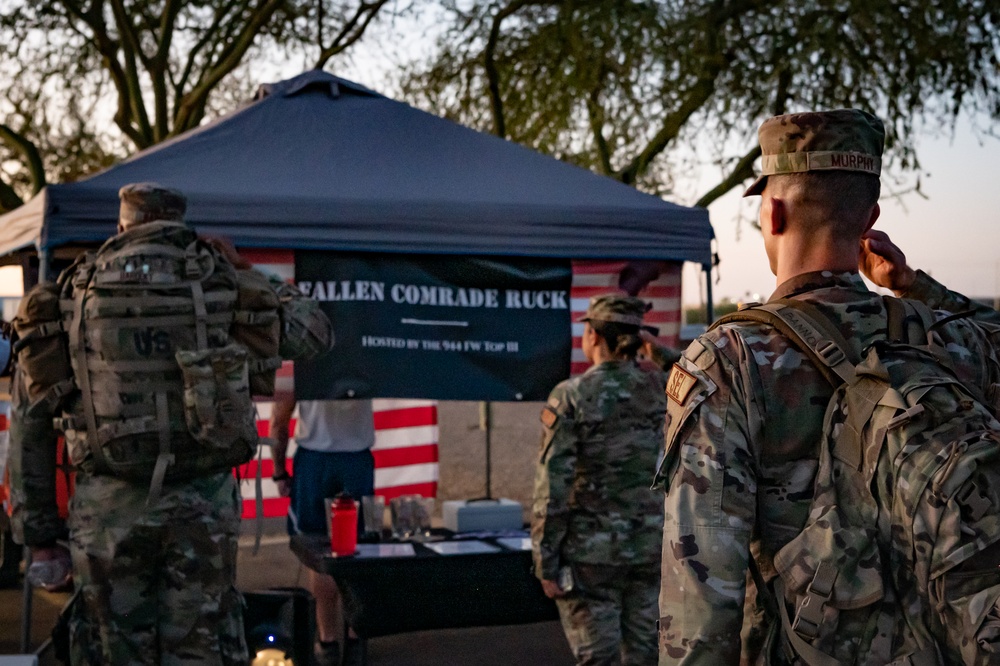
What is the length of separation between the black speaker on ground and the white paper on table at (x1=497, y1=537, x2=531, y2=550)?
3.62 ft

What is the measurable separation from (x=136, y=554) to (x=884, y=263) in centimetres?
261

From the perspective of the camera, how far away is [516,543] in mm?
5449

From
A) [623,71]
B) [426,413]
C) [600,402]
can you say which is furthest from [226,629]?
[623,71]

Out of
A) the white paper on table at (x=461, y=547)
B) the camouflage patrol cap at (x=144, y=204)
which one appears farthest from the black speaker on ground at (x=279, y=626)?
the camouflage patrol cap at (x=144, y=204)

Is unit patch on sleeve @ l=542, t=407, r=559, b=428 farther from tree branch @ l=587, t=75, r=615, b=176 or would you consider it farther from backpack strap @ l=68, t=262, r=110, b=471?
tree branch @ l=587, t=75, r=615, b=176

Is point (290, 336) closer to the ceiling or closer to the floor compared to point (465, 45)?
closer to the floor

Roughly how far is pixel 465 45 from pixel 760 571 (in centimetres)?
1043


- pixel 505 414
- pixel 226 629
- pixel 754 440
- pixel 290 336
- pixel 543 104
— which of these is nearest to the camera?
pixel 754 440

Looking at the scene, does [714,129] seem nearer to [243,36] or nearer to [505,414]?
[243,36]

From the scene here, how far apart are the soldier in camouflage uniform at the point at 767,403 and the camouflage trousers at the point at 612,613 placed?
101 inches

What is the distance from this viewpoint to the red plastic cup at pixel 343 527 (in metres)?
5.04

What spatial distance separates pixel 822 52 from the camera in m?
11.1

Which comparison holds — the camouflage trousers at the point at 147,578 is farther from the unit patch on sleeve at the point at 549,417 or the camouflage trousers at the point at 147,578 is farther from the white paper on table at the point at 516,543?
the white paper on table at the point at 516,543

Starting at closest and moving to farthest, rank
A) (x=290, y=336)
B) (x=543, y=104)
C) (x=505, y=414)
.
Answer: (x=290, y=336) < (x=543, y=104) < (x=505, y=414)
